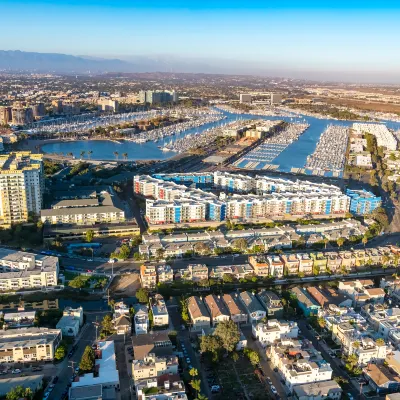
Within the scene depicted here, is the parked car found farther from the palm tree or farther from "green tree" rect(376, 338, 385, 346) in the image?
the palm tree

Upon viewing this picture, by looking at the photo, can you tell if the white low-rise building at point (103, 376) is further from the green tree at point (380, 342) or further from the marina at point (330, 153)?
the marina at point (330, 153)

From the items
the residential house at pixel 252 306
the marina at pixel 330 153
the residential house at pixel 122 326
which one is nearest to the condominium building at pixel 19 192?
the residential house at pixel 122 326

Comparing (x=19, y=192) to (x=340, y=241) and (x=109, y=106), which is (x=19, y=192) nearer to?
(x=340, y=241)

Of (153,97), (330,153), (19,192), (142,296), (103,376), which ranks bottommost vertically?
(103,376)

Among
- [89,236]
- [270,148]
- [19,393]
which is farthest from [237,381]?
[270,148]

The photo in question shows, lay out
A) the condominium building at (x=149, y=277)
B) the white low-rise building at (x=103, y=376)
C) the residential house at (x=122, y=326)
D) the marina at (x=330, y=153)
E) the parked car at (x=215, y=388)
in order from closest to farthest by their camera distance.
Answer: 1. the white low-rise building at (x=103, y=376)
2. the parked car at (x=215, y=388)
3. the residential house at (x=122, y=326)
4. the condominium building at (x=149, y=277)
5. the marina at (x=330, y=153)

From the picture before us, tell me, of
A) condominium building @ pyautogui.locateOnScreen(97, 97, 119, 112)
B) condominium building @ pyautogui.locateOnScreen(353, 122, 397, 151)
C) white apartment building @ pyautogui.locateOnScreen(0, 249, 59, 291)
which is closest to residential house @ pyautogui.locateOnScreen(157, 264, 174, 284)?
white apartment building @ pyautogui.locateOnScreen(0, 249, 59, 291)
